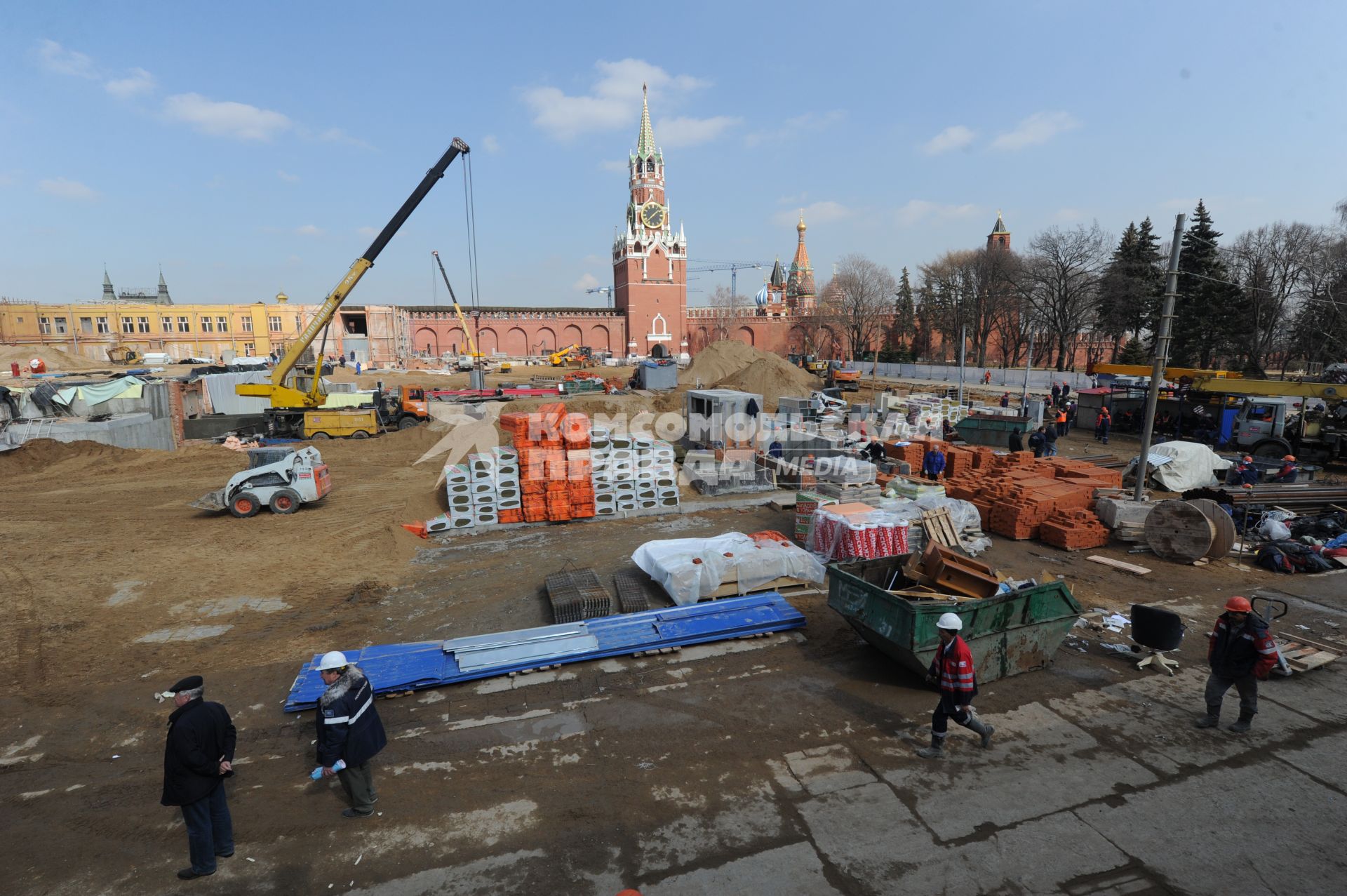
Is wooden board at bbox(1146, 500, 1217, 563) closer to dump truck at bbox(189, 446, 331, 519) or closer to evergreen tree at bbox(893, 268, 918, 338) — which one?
dump truck at bbox(189, 446, 331, 519)

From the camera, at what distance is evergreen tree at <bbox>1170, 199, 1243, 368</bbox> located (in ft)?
137

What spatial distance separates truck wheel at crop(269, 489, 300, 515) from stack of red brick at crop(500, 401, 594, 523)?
Answer: 5.78 m

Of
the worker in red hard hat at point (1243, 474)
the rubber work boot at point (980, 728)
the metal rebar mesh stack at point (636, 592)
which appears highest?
the worker in red hard hat at point (1243, 474)

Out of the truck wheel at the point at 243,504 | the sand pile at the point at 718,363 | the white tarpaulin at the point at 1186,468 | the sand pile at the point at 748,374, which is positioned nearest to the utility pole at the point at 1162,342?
the white tarpaulin at the point at 1186,468

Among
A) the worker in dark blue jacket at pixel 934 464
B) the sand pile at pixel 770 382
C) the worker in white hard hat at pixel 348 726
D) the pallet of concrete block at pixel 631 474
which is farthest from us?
the sand pile at pixel 770 382

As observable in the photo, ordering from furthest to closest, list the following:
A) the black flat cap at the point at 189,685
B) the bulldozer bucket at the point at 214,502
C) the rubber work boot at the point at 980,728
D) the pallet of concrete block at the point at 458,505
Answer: the bulldozer bucket at the point at 214,502 < the pallet of concrete block at the point at 458,505 < the rubber work boot at the point at 980,728 < the black flat cap at the point at 189,685

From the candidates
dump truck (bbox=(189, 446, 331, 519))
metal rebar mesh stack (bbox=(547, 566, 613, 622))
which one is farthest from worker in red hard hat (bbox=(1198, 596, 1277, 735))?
dump truck (bbox=(189, 446, 331, 519))

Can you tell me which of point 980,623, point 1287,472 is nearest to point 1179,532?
point 980,623

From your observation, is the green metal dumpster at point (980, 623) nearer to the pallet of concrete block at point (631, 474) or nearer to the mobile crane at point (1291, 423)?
the pallet of concrete block at point (631, 474)

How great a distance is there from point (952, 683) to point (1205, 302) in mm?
50634

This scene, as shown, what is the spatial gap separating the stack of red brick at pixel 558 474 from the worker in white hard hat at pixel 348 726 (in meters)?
9.30

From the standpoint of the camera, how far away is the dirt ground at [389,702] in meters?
5.33

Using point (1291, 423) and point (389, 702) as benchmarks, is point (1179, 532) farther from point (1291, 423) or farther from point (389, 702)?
point (1291, 423)

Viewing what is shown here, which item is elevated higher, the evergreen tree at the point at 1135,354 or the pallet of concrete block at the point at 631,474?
the evergreen tree at the point at 1135,354
